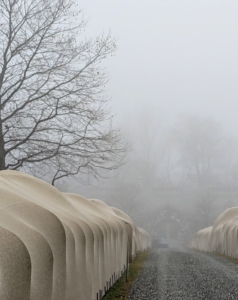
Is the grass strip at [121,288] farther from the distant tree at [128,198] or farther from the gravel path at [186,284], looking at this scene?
the distant tree at [128,198]

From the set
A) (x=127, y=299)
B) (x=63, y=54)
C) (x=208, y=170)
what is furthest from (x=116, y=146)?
(x=208, y=170)

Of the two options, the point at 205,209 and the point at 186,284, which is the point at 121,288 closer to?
the point at 186,284

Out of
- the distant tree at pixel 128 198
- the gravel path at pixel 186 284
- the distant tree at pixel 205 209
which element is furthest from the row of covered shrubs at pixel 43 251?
the distant tree at pixel 128 198

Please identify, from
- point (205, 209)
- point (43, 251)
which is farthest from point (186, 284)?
point (205, 209)

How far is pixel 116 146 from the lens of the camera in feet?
81.6

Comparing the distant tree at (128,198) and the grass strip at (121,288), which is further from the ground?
the distant tree at (128,198)

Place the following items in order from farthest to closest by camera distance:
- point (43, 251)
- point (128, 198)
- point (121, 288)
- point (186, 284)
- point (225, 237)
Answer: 1. point (128, 198)
2. point (225, 237)
3. point (186, 284)
4. point (121, 288)
5. point (43, 251)

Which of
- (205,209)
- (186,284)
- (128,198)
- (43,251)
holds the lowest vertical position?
(186,284)

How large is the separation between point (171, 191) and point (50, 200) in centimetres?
8198

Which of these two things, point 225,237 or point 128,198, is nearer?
point 225,237

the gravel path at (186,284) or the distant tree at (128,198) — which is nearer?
the gravel path at (186,284)

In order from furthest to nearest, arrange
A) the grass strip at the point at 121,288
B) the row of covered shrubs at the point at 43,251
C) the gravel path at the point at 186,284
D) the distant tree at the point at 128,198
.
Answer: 1. the distant tree at the point at 128,198
2. the gravel path at the point at 186,284
3. the grass strip at the point at 121,288
4. the row of covered shrubs at the point at 43,251

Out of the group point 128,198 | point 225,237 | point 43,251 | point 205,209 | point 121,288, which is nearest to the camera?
point 43,251

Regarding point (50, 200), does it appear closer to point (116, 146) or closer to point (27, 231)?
Answer: point (27, 231)
